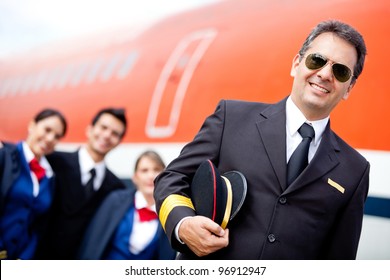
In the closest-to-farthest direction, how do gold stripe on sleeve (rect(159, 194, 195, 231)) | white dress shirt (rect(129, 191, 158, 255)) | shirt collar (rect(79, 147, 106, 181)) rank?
gold stripe on sleeve (rect(159, 194, 195, 231))
white dress shirt (rect(129, 191, 158, 255))
shirt collar (rect(79, 147, 106, 181))

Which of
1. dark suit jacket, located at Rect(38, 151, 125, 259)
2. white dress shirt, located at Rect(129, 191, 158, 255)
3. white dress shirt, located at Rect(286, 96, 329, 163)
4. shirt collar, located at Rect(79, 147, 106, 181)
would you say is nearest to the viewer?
white dress shirt, located at Rect(286, 96, 329, 163)

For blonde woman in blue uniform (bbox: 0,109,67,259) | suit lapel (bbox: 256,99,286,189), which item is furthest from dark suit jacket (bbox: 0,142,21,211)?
suit lapel (bbox: 256,99,286,189)

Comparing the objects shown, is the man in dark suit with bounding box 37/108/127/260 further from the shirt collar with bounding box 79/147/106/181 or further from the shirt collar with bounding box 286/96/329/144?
the shirt collar with bounding box 286/96/329/144

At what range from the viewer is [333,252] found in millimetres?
1690

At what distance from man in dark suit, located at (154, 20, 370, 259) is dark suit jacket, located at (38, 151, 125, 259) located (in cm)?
197

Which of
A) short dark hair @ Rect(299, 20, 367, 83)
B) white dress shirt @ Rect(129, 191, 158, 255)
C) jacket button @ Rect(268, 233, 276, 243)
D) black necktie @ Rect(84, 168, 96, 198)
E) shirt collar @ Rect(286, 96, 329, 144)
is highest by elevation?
short dark hair @ Rect(299, 20, 367, 83)

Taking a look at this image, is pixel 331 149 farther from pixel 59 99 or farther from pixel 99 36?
pixel 99 36

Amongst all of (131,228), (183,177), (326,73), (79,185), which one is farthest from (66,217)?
(326,73)

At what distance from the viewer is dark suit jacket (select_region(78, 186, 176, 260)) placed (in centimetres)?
299

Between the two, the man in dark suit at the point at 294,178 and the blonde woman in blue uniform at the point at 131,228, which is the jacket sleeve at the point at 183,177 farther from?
the blonde woman in blue uniform at the point at 131,228

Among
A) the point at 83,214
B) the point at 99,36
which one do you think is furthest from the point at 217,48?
the point at 99,36

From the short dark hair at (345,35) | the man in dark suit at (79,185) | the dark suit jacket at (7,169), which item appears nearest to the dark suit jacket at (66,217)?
the man in dark suit at (79,185)

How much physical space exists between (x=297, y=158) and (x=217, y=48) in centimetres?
304
